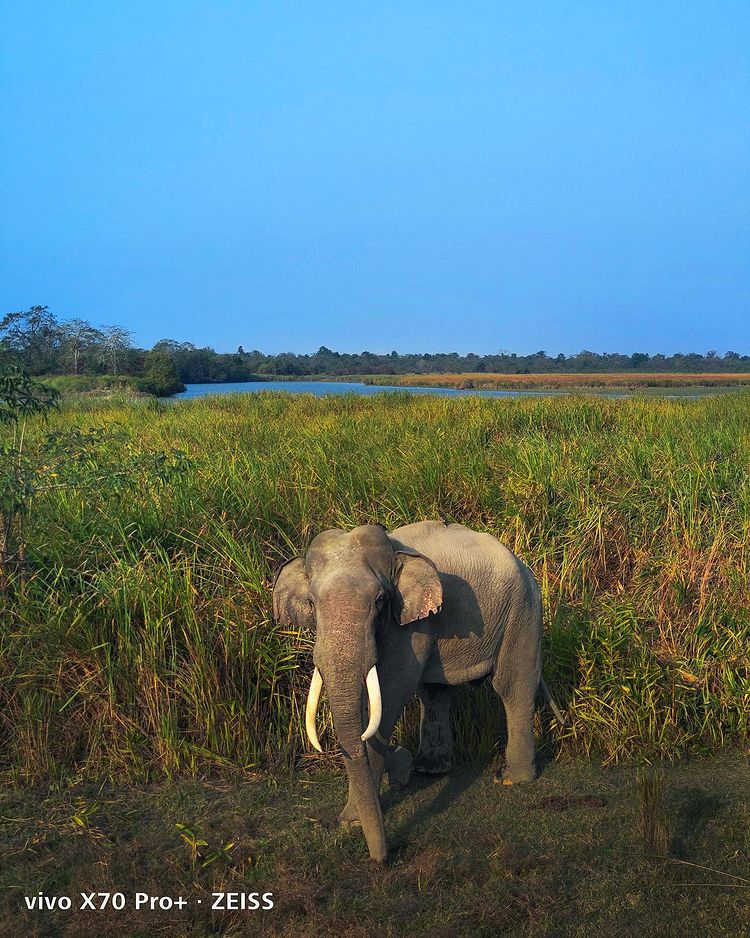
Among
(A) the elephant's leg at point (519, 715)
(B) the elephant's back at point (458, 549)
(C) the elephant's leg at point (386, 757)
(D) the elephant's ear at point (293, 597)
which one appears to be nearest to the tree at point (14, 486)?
(D) the elephant's ear at point (293, 597)

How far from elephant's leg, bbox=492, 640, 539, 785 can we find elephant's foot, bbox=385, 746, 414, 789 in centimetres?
55

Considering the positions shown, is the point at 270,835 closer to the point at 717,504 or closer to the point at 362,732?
the point at 362,732

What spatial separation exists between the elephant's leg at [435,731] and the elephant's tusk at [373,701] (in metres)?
1.04

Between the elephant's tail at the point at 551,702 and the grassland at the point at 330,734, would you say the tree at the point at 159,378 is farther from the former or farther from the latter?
the elephant's tail at the point at 551,702

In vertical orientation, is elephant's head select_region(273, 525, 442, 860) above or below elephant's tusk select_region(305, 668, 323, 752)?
above

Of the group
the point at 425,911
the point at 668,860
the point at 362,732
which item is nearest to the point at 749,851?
the point at 668,860

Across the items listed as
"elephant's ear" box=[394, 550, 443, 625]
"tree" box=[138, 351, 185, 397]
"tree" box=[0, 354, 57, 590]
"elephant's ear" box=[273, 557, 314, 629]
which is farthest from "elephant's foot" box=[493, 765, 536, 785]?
"tree" box=[138, 351, 185, 397]

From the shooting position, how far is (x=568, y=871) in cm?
342

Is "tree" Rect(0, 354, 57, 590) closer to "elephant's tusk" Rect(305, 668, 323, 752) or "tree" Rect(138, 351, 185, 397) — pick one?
"elephant's tusk" Rect(305, 668, 323, 752)

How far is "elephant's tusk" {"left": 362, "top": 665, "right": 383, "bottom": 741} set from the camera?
3.26m

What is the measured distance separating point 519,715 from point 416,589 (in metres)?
1.14

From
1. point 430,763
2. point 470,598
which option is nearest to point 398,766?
point 430,763

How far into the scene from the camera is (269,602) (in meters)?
4.80

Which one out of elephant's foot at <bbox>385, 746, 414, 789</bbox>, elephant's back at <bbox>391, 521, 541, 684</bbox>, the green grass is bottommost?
the green grass
